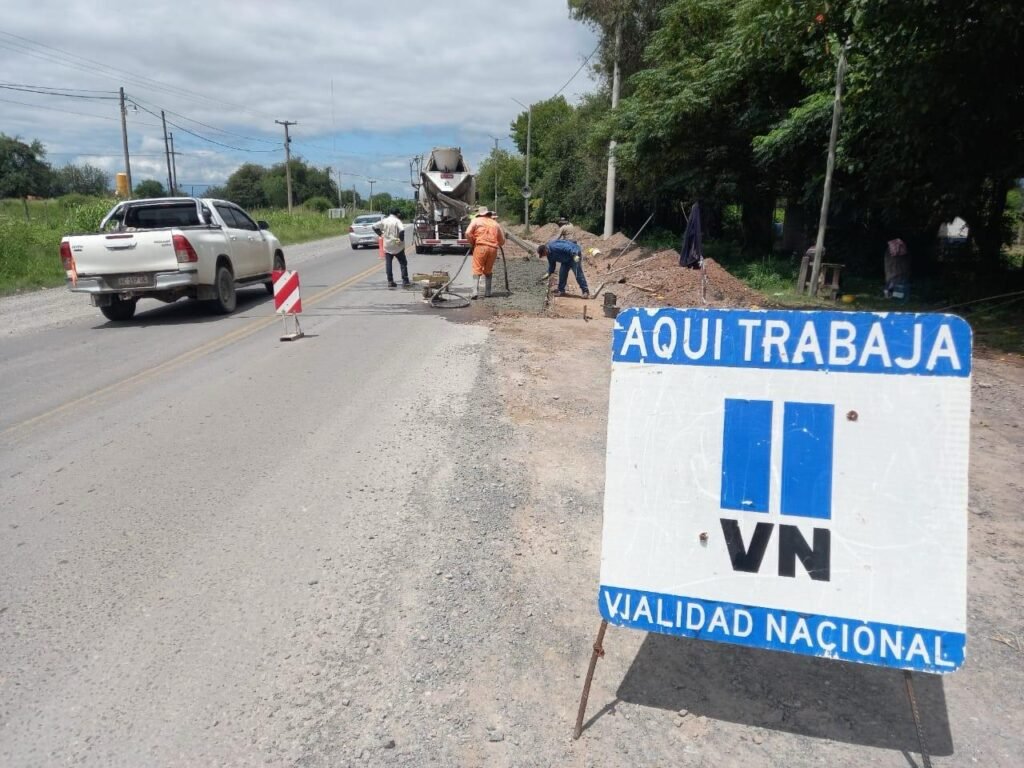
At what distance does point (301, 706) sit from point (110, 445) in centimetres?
403

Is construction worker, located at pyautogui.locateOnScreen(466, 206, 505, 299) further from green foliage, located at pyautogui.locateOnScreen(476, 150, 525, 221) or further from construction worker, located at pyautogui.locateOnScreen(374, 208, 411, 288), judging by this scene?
green foliage, located at pyautogui.locateOnScreen(476, 150, 525, 221)

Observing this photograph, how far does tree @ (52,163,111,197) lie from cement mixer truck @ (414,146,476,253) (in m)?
82.3

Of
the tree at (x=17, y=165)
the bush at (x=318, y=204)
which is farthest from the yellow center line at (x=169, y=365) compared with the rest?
the bush at (x=318, y=204)

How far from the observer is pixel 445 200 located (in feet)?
85.8

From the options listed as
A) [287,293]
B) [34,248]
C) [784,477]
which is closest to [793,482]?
[784,477]

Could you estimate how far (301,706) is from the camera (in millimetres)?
Result: 2744

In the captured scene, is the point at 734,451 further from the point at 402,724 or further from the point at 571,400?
the point at 571,400

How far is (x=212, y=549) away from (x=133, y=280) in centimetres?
915

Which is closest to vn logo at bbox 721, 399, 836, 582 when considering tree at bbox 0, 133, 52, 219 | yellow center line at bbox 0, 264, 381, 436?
yellow center line at bbox 0, 264, 381, 436

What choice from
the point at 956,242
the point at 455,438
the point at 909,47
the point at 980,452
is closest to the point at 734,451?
the point at 455,438

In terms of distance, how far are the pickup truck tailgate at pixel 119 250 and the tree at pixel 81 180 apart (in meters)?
94.1

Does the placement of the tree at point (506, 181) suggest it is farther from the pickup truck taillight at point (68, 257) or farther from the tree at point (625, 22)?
the pickup truck taillight at point (68, 257)

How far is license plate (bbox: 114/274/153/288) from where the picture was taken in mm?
11531

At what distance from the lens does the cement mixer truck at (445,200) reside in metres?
→ 26.2
